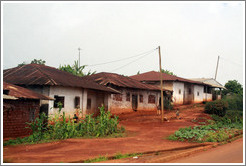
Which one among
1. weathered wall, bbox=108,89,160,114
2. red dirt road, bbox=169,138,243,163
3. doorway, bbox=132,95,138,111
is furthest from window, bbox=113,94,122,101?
red dirt road, bbox=169,138,243,163

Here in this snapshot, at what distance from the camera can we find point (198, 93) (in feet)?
121

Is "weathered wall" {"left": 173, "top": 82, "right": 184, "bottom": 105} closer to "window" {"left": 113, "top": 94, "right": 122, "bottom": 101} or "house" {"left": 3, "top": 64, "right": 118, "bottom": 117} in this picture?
"window" {"left": 113, "top": 94, "right": 122, "bottom": 101}

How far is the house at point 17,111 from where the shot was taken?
12680 mm

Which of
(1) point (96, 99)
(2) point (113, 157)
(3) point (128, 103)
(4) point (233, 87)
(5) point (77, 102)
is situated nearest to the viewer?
(2) point (113, 157)

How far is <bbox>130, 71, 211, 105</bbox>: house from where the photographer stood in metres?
32.3

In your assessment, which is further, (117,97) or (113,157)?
(117,97)

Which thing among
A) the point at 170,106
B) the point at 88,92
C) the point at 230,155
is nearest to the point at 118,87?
the point at 88,92

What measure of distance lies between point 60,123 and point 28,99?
223 centimetres

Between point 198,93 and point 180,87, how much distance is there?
5.04m

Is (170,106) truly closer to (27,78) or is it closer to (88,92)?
(88,92)

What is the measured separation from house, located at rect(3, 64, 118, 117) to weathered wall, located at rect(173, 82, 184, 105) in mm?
11877

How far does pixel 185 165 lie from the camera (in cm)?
768

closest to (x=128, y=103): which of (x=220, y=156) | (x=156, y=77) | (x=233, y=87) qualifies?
(x=156, y=77)

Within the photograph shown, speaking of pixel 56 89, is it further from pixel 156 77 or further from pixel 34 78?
pixel 156 77
